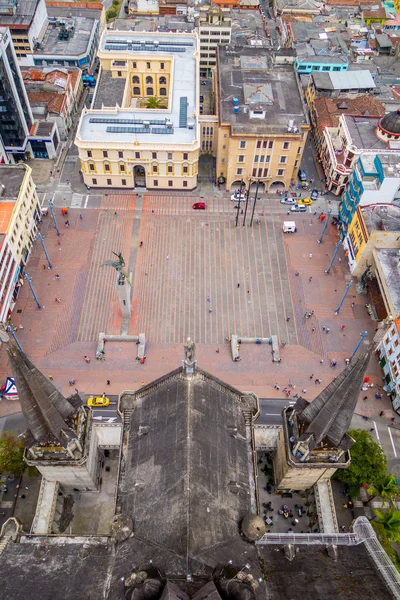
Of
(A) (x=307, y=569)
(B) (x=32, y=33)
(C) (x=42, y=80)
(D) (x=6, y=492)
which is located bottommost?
(D) (x=6, y=492)

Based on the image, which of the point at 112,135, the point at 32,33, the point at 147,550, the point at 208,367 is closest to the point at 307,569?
the point at 147,550

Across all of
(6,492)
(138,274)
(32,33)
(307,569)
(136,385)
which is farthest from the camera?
(32,33)

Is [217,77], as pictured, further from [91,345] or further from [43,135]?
[91,345]

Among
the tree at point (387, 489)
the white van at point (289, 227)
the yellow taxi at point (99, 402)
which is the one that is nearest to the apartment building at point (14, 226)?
the yellow taxi at point (99, 402)

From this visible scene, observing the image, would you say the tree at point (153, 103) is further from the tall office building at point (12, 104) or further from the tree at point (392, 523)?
the tree at point (392, 523)

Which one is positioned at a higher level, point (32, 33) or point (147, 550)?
point (32, 33)

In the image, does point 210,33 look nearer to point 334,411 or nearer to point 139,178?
point 139,178

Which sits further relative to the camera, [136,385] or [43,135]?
[43,135]
